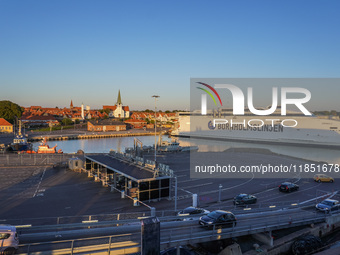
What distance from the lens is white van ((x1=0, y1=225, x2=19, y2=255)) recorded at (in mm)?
6105

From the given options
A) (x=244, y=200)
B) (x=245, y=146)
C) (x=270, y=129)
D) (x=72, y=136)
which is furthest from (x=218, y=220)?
(x=72, y=136)

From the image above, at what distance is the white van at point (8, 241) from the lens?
6.11 m

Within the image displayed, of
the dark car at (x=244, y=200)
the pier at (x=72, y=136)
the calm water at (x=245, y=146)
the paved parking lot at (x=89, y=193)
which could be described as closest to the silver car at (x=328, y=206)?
the paved parking lot at (x=89, y=193)

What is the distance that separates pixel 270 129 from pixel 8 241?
57218 millimetres

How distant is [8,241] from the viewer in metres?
6.26

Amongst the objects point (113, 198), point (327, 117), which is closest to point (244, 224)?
point (113, 198)

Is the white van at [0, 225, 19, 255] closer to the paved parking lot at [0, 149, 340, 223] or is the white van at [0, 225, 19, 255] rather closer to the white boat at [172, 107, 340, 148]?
the paved parking lot at [0, 149, 340, 223]

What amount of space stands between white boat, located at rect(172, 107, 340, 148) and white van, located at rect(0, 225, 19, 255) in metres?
53.8

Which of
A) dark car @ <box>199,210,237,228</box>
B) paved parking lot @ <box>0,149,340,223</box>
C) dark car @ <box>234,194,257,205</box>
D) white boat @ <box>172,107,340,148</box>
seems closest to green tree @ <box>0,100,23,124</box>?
white boat @ <box>172,107,340,148</box>

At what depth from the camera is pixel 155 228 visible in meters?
6.18

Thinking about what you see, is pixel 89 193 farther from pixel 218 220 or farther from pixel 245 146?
pixel 245 146

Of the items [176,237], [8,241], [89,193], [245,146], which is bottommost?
[245,146]

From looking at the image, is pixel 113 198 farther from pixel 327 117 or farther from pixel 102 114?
pixel 102 114

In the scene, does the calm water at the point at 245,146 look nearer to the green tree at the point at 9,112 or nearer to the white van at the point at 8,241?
the green tree at the point at 9,112
